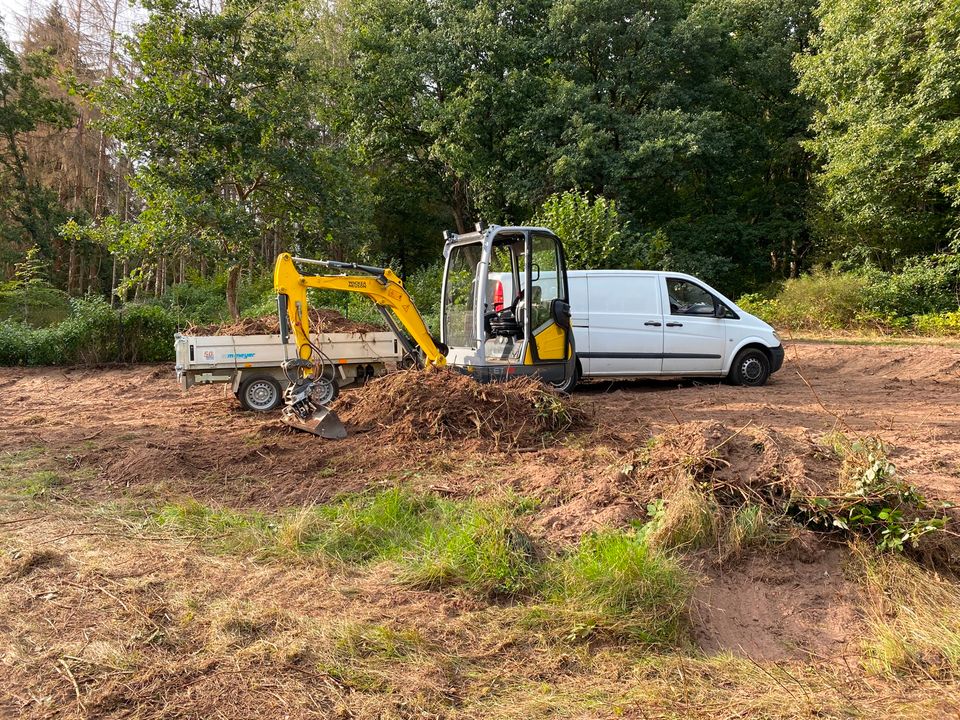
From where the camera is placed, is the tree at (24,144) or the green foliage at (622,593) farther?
the tree at (24,144)

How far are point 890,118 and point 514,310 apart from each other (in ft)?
54.4

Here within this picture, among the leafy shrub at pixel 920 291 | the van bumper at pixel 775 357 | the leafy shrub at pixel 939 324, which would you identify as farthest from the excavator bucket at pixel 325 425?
the leafy shrub at pixel 920 291

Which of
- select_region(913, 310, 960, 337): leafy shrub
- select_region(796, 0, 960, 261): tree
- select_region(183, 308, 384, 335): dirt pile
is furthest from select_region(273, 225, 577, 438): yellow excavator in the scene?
select_region(796, 0, 960, 261): tree

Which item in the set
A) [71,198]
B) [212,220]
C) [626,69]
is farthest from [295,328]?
[71,198]

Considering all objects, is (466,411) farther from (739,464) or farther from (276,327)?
(276,327)

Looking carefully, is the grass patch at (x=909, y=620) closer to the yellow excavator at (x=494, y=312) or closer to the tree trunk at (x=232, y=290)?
the yellow excavator at (x=494, y=312)

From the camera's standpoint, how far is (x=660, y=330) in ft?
37.2

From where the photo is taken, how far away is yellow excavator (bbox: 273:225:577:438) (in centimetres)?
920

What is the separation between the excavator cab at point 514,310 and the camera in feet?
30.4

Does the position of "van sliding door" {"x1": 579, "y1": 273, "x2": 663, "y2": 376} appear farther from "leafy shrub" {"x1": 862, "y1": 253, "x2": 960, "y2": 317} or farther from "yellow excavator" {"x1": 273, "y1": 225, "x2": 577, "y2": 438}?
"leafy shrub" {"x1": 862, "y1": 253, "x2": 960, "y2": 317}

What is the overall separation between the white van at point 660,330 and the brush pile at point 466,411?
10.7 ft

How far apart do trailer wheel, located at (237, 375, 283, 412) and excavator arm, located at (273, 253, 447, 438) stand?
1126mm

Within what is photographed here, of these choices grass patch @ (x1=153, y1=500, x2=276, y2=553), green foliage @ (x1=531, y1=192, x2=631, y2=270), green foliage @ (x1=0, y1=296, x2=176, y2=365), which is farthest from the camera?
green foliage @ (x1=531, y1=192, x2=631, y2=270)

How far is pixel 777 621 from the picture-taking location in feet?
13.3
